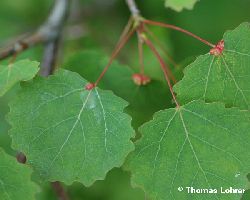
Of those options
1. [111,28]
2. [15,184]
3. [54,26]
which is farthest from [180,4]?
[111,28]

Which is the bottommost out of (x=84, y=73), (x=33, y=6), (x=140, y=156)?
(x=140, y=156)

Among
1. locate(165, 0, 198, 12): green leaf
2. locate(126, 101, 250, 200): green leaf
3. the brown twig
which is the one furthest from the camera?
the brown twig

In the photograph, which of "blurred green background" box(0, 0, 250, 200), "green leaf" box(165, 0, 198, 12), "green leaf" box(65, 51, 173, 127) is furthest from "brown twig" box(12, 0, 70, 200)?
"green leaf" box(165, 0, 198, 12)

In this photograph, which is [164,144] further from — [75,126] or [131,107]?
[131,107]

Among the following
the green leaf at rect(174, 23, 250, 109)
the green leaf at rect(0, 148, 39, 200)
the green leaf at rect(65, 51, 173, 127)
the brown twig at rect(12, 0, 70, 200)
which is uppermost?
the brown twig at rect(12, 0, 70, 200)

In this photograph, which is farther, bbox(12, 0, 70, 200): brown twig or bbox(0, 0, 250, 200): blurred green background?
bbox(0, 0, 250, 200): blurred green background

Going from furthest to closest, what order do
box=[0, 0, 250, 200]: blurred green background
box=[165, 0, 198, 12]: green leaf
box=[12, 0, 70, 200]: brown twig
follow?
1. box=[0, 0, 250, 200]: blurred green background
2. box=[12, 0, 70, 200]: brown twig
3. box=[165, 0, 198, 12]: green leaf

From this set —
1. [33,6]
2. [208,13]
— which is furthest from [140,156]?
[33,6]

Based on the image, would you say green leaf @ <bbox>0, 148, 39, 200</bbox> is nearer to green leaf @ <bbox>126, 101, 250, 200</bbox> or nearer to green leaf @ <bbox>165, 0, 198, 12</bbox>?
green leaf @ <bbox>126, 101, 250, 200</bbox>
